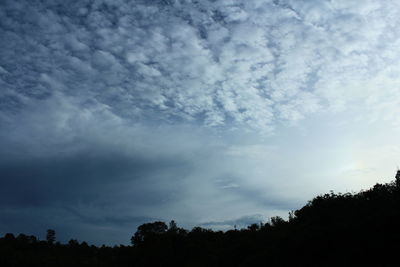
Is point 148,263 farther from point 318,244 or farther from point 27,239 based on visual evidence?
point 27,239

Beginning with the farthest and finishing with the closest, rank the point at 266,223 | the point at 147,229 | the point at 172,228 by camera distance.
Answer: the point at 147,229, the point at 172,228, the point at 266,223

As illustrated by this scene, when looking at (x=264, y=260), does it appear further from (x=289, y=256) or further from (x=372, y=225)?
(x=372, y=225)

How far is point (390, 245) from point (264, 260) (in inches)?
549

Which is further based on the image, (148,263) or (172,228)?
(172,228)

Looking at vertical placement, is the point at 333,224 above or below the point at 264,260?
above

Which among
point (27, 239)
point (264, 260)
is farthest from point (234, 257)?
point (27, 239)

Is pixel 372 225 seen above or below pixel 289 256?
above

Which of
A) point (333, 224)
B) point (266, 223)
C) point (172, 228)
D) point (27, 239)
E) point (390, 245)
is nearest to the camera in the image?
point (390, 245)

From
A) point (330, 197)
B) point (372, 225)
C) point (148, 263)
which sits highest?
point (330, 197)

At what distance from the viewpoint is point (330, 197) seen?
44.8 m

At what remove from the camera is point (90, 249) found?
149 metres

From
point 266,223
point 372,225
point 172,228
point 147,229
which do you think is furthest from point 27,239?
point 372,225

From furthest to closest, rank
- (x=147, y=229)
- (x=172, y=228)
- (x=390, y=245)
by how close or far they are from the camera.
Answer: (x=147, y=229), (x=172, y=228), (x=390, y=245)

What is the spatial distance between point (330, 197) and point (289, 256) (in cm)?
1562
